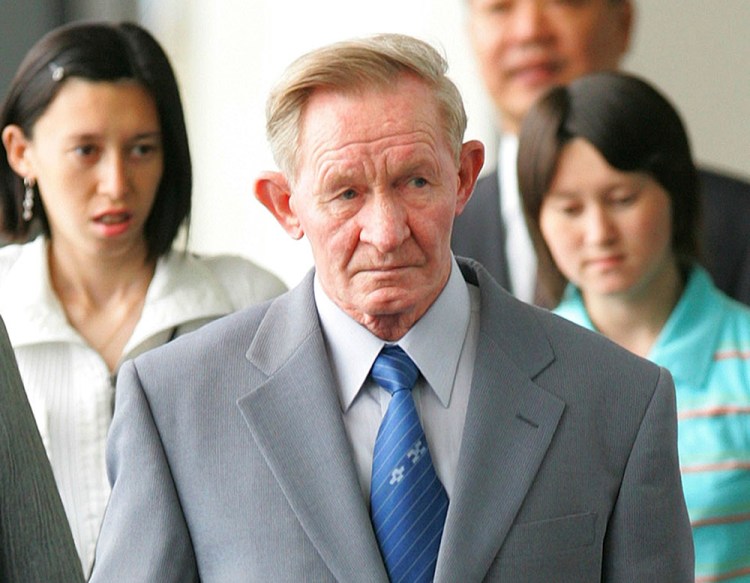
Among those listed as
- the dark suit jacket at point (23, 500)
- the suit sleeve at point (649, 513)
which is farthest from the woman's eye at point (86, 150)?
the dark suit jacket at point (23, 500)

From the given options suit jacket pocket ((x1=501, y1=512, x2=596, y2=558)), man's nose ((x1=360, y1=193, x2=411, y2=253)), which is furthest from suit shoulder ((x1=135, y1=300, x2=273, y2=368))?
suit jacket pocket ((x1=501, y1=512, x2=596, y2=558))

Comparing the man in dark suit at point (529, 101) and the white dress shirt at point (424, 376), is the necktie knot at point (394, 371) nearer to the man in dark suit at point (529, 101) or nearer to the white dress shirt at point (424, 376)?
the white dress shirt at point (424, 376)

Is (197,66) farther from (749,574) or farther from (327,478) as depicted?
(327,478)

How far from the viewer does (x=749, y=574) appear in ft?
9.54

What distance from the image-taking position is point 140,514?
210cm

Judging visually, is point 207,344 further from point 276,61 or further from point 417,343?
point 276,61

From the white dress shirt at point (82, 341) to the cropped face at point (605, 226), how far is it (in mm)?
572

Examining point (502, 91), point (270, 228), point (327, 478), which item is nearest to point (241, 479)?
point (327, 478)

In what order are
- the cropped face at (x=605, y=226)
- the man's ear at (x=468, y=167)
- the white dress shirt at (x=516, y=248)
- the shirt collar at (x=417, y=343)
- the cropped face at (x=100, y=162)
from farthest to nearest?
1. the white dress shirt at (x=516, y=248)
2. the cropped face at (x=605, y=226)
3. the cropped face at (x=100, y=162)
4. the man's ear at (x=468, y=167)
5. the shirt collar at (x=417, y=343)

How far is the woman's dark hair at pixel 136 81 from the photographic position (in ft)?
10.5

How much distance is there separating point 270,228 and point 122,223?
2.28 metres

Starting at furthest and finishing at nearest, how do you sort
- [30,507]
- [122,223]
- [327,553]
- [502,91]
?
[502,91] < [122,223] < [327,553] < [30,507]

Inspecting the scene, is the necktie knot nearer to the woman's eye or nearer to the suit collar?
the suit collar

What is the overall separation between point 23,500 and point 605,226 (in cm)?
222
